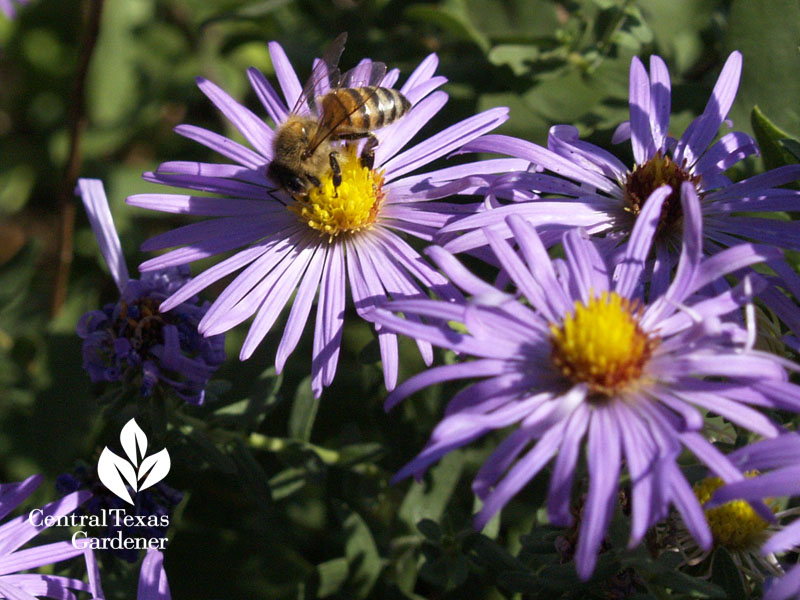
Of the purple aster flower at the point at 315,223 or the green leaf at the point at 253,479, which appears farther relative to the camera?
the green leaf at the point at 253,479

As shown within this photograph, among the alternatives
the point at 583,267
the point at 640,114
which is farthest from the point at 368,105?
the point at 583,267

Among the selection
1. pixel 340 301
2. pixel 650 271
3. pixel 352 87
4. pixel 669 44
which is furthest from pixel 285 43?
pixel 650 271

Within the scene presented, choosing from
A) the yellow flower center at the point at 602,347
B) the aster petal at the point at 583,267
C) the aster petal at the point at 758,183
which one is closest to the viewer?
the yellow flower center at the point at 602,347

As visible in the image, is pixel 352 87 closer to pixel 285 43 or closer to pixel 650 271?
pixel 650 271

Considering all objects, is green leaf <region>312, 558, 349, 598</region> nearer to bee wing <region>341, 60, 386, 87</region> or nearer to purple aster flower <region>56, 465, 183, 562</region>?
purple aster flower <region>56, 465, 183, 562</region>

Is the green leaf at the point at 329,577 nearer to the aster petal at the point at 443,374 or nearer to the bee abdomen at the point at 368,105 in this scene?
the aster petal at the point at 443,374

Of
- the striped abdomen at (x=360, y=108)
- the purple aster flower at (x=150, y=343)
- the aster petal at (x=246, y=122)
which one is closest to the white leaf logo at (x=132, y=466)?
the purple aster flower at (x=150, y=343)
